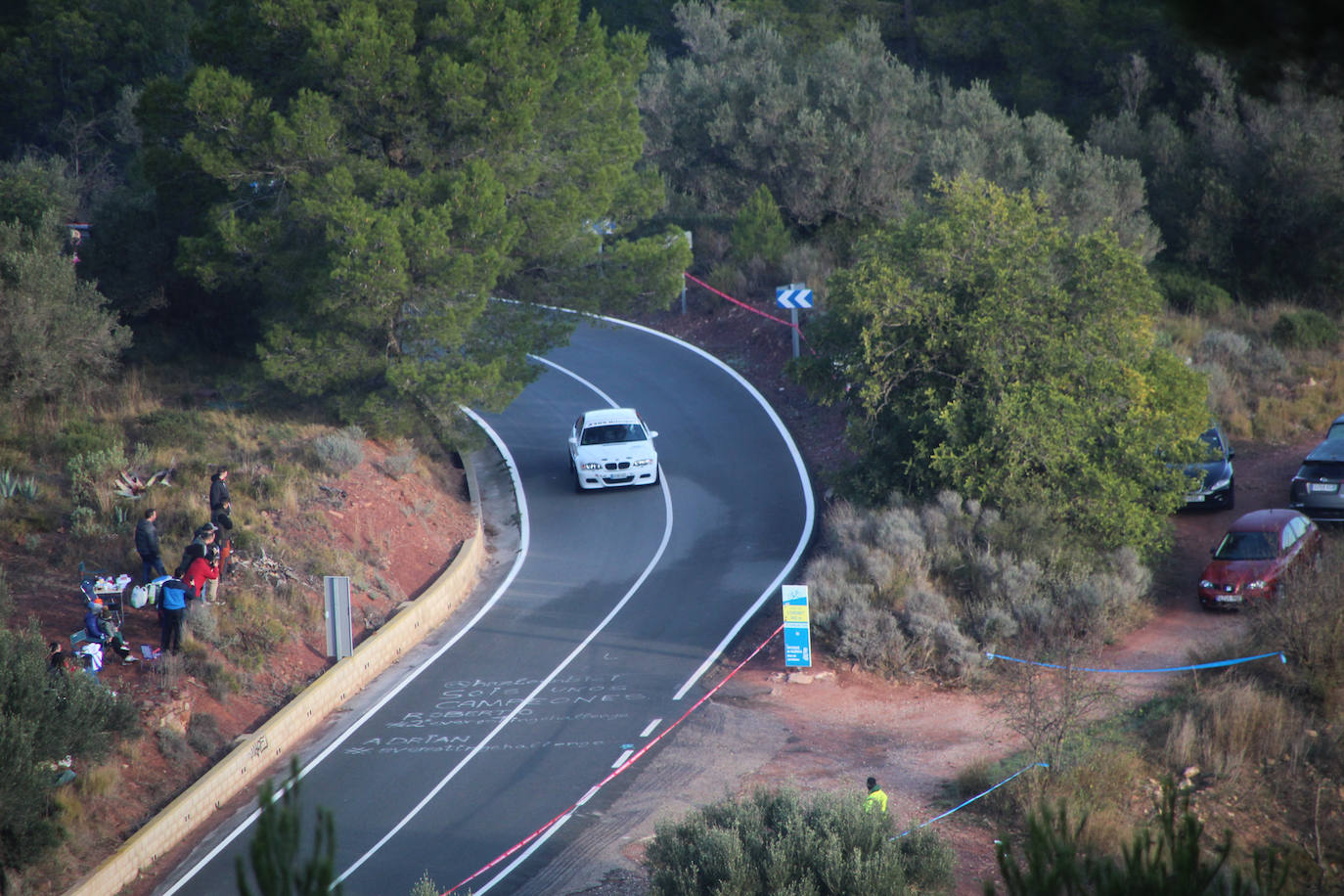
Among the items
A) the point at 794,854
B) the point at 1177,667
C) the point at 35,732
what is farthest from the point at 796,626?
the point at 35,732

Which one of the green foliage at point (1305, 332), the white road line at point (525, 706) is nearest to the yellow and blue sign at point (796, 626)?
the white road line at point (525, 706)

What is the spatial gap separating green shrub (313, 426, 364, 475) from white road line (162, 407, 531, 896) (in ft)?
12.0

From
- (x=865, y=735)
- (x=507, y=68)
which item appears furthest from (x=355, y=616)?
(x=507, y=68)

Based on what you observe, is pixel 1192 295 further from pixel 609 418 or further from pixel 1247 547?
pixel 609 418

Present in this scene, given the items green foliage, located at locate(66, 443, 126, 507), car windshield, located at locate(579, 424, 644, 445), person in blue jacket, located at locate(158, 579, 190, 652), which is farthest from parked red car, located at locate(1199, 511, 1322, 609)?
green foliage, located at locate(66, 443, 126, 507)

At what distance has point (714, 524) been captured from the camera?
76.1 feet

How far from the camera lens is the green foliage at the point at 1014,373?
1923cm

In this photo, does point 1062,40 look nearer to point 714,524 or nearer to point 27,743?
point 714,524

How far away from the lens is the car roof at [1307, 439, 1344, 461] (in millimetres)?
20641

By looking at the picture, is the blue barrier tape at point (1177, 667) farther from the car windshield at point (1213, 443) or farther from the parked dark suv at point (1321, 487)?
the car windshield at point (1213, 443)

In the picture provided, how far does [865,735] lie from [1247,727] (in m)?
4.57

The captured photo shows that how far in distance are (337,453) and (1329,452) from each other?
18.8 m

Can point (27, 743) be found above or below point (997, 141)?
below

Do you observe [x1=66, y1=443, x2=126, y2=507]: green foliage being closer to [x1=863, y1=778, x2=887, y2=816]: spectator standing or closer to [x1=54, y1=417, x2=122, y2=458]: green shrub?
[x1=54, y1=417, x2=122, y2=458]: green shrub
